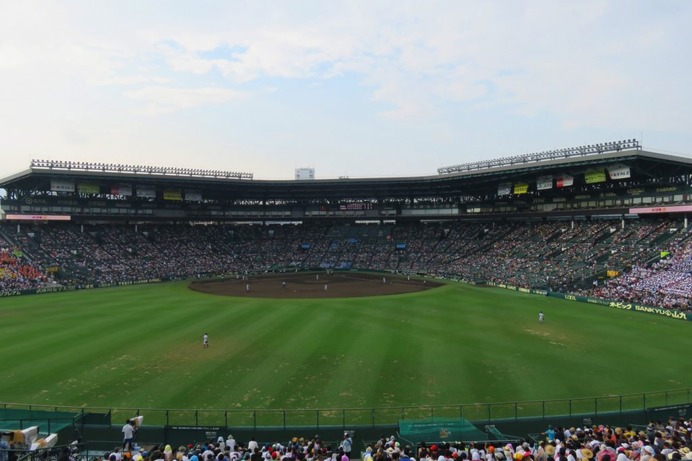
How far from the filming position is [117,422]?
66.8 ft

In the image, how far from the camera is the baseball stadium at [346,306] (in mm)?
19500

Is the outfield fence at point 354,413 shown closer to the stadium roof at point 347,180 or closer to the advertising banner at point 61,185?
the stadium roof at point 347,180

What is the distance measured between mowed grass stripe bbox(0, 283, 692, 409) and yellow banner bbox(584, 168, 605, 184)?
25.3 meters

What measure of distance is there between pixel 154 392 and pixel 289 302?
92.0 ft

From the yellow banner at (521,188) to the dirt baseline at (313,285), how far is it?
24209mm

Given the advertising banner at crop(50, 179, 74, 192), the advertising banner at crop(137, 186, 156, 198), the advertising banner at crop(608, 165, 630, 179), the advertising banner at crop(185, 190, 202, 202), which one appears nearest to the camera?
the advertising banner at crop(608, 165, 630, 179)

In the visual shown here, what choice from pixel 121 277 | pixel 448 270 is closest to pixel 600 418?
pixel 448 270

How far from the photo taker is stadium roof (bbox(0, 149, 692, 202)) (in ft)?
204

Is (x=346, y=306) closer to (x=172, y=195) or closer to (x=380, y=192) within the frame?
(x=380, y=192)

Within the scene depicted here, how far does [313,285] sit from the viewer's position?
68438mm

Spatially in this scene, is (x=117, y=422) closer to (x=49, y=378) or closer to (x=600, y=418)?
(x=49, y=378)

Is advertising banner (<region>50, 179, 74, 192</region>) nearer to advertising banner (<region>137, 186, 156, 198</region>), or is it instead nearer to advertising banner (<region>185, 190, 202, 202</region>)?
advertising banner (<region>137, 186, 156, 198</region>)

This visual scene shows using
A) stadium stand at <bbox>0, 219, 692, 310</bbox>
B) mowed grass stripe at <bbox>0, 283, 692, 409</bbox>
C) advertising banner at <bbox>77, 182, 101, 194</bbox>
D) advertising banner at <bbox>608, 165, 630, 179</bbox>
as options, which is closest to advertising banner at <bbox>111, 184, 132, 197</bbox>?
advertising banner at <bbox>77, 182, 101, 194</bbox>

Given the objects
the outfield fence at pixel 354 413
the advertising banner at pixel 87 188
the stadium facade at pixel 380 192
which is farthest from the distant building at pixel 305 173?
the outfield fence at pixel 354 413
